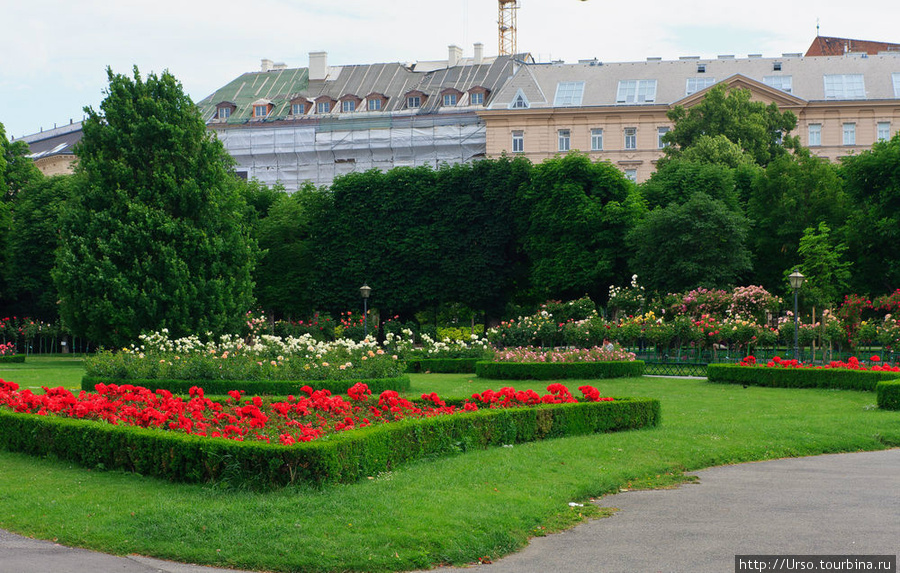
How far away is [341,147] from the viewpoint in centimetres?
6662

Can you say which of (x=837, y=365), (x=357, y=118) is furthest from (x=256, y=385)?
(x=357, y=118)

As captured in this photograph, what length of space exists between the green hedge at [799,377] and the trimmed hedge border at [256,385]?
27.1 ft

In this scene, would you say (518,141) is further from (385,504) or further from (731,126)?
(385,504)

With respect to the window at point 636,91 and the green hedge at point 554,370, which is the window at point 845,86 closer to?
the window at point 636,91

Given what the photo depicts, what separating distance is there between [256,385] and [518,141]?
45256 mm

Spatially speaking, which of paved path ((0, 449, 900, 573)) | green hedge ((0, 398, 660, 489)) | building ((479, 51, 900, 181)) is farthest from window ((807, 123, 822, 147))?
paved path ((0, 449, 900, 573))

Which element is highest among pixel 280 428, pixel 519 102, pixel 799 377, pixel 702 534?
pixel 519 102

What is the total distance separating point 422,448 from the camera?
35.0 ft

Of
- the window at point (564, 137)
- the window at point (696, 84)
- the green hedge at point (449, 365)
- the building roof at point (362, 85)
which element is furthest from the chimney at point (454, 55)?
the green hedge at point (449, 365)

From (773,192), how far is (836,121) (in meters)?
21.6

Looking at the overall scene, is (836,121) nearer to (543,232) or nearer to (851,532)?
(543,232)

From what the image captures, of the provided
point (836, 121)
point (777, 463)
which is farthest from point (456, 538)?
point (836, 121)

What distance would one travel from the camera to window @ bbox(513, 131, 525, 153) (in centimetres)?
6259

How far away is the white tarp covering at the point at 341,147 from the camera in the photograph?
64312mm
